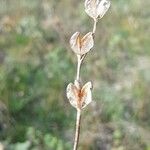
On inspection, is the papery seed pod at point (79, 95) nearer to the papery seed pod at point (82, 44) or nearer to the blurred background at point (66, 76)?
the papery seed pod at point (82, 44)

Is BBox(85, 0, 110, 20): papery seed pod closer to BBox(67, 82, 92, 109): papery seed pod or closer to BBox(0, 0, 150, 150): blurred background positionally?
BBox(67, 82, 92, 109): papery seed pod

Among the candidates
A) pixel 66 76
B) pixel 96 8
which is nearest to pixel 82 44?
pixel 96 8

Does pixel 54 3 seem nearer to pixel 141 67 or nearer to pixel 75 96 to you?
pixel 141 67

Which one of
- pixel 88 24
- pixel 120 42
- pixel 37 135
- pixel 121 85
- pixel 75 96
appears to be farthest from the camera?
pixel 88 24

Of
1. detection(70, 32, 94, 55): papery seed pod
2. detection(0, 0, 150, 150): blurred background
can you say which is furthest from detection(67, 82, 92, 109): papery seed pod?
detection(0, 0, 150, 150): blurred background

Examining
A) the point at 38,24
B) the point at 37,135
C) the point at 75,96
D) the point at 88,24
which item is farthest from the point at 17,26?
the point at 75,96

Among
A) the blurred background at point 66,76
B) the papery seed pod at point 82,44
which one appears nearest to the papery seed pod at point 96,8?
the papery seed pod at point 82,44
